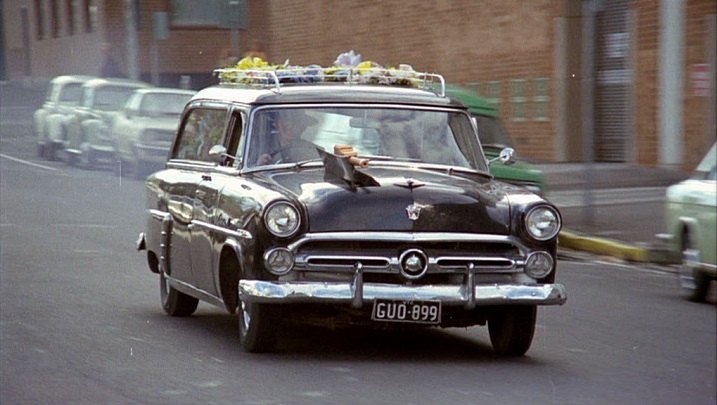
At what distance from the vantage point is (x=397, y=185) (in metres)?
8.20

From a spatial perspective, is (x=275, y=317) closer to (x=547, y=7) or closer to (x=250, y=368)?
(x=250, y=368)

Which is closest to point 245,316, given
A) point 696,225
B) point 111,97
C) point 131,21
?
point 696,225

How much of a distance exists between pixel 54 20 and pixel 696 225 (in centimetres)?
608

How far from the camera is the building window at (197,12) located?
886 inches

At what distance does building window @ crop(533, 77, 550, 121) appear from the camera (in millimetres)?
20422

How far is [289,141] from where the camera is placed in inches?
352

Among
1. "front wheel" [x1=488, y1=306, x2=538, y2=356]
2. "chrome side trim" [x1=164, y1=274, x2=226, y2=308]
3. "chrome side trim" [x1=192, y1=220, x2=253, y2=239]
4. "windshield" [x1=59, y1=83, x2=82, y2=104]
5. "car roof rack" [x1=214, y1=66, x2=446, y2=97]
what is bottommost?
"front wheel" [x1=488, y1=306, x2=538, y2=356]

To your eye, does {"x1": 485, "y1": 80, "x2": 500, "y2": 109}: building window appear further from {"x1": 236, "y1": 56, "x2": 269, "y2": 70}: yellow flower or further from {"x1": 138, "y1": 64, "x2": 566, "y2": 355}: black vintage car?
{"x1": 138, "y1": 64, "x2": 566, "y2": 355}: black vintage car

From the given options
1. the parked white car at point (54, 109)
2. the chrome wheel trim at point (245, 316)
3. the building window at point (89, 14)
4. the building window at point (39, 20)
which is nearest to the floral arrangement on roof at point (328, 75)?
the chrome wheel trim at point (245, 316)

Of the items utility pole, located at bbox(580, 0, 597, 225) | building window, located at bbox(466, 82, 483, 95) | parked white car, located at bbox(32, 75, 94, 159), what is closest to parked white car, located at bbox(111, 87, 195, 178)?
parked white car, located at bbox(32, 75, 94, 159)

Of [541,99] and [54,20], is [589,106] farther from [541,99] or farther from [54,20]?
[54,20]

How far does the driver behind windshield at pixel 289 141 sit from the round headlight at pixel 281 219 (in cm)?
83

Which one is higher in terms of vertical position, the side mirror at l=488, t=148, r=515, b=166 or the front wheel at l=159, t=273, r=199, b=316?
the side mirror at l=488, t=148, r=515, b=166

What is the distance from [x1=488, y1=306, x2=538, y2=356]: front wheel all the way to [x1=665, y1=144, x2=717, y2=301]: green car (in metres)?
2.60
